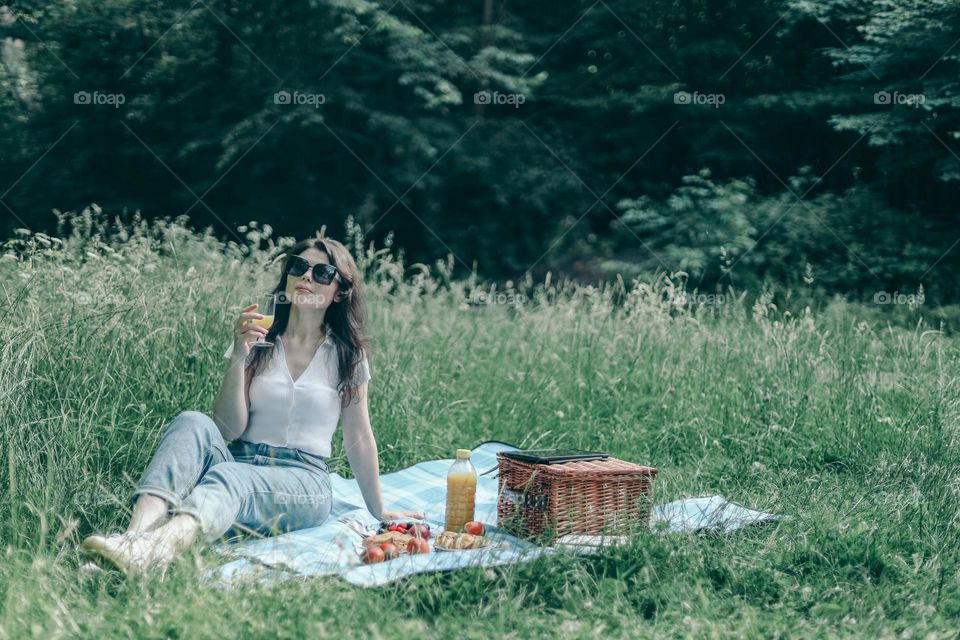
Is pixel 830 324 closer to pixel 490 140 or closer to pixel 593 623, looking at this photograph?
pixel 593 623

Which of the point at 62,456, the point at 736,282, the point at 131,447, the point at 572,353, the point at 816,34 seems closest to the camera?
the point at 62,456

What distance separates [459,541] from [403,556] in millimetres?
262

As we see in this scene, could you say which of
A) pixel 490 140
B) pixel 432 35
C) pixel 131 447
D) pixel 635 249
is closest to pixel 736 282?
pixel 635 249

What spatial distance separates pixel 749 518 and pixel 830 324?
2614mm

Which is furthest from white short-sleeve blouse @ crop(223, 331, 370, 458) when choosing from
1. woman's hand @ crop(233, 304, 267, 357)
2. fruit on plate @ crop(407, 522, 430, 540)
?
fruit on plate @ crop(407, 522, 430, 540)

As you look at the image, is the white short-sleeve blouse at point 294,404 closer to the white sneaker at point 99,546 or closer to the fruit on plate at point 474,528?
the fruit on plate at point 474,528

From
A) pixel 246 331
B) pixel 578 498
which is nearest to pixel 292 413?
pixel 246 331

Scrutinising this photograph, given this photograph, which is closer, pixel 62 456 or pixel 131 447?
pixel 62 456

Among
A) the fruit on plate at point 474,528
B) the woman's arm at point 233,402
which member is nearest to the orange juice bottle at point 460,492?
the fruit on plate at point 474,528

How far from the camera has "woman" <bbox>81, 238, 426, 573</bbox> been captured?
10.6 feet

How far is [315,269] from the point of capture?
3555 millimetres

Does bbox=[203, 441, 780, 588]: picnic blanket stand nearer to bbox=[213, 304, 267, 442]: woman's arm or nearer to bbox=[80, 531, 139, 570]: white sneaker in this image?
bbox=[80, 531, 139, 570]: white sneaker

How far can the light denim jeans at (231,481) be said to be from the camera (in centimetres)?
304

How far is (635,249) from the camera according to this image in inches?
471
